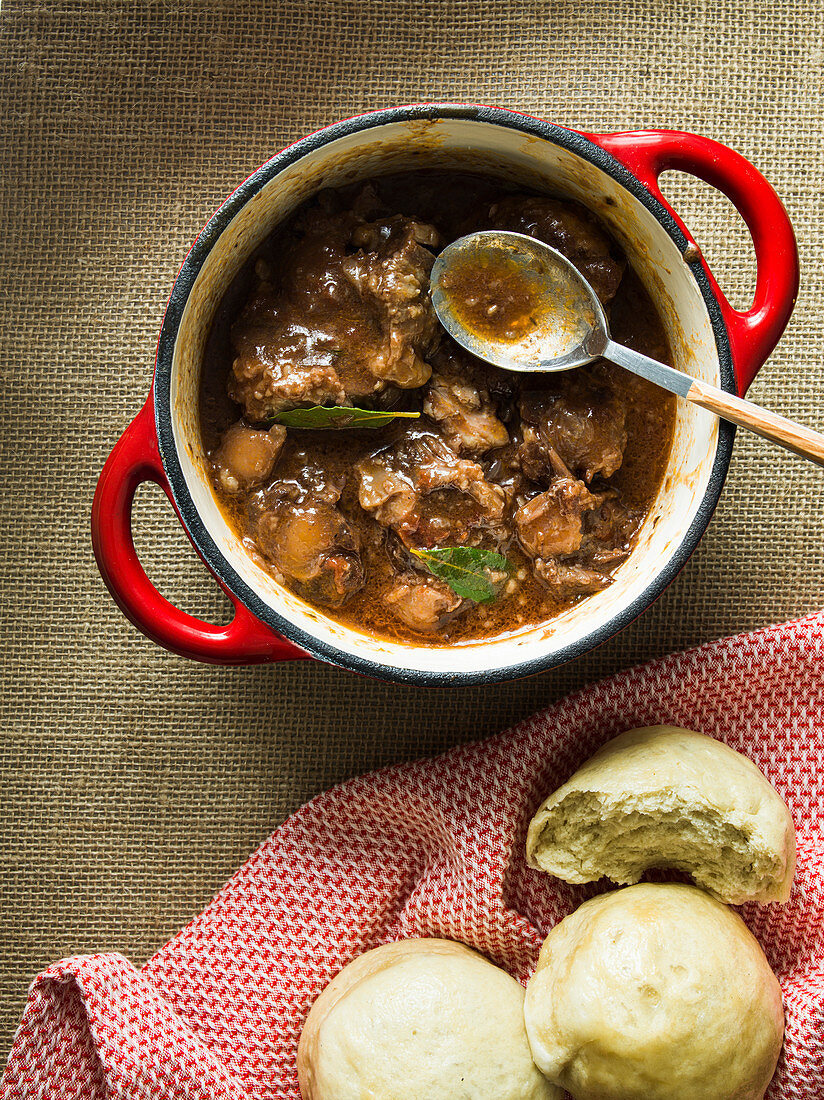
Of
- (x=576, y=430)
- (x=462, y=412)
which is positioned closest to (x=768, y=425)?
(x=576, y=430)

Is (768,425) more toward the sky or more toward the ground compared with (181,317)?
more toward the ground

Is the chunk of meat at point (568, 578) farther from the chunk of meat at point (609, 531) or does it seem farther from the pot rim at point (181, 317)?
the pot rim at point (181, 317)

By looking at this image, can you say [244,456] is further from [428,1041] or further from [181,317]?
[428,1041]

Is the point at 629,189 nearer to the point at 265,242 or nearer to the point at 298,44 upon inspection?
the point at 265,242

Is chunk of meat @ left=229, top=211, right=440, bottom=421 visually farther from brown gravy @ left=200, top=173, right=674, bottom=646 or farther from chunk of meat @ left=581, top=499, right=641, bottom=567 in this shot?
chunk of meat @ left=581, top=499, right=641, bottom=567

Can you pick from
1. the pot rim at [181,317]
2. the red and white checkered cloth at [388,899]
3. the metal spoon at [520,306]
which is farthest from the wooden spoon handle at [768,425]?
the red and white checkered cloth at [388,899]

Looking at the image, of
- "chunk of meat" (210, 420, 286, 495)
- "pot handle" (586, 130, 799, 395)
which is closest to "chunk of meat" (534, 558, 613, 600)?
"pot handle" (586, 130, 799, 395)

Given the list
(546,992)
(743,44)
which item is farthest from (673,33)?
(546,992)
